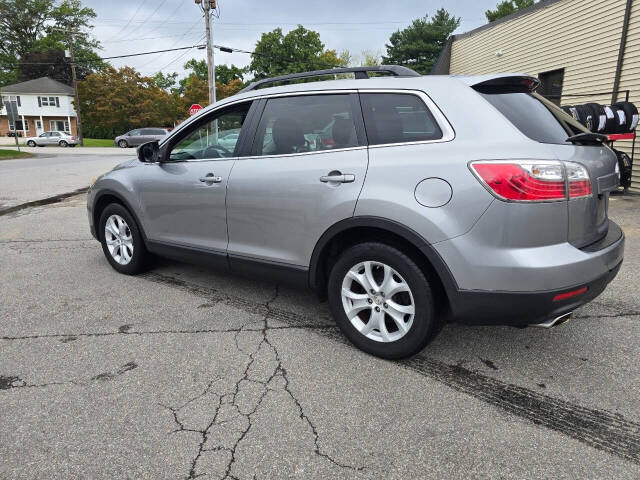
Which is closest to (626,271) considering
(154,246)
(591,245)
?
(591,245)

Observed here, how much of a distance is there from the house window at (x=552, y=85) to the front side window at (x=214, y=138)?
418 inches

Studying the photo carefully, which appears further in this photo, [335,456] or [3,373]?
[3,373]

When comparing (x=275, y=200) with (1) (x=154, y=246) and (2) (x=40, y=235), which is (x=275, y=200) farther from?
(2) (x=40, y=235)

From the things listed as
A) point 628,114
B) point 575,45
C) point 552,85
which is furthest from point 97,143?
point 628,114

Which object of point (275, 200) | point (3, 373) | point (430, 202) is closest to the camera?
point (430, 202)

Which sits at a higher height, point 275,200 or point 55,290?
point 275,200

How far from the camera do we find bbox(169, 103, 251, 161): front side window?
3.70m

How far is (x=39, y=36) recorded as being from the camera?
225 ft

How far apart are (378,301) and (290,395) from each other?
0.76 metres

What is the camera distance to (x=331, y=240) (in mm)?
Answer: 3055

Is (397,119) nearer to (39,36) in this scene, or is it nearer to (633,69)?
(633,69)

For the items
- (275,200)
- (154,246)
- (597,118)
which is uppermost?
(597,118)

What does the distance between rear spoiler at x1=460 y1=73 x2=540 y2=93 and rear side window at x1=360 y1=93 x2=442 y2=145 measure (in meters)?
0.33

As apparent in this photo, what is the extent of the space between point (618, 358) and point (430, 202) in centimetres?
166
